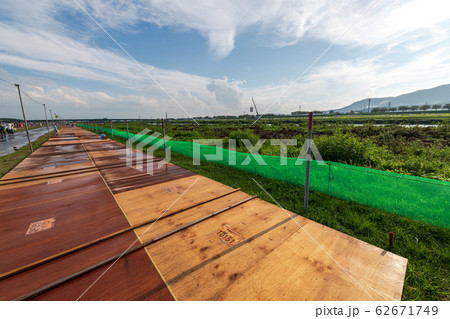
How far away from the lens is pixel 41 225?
3.78m

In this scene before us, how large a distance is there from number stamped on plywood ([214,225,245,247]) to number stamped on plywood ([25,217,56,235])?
354cm

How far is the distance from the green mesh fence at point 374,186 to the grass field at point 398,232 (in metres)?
0.19

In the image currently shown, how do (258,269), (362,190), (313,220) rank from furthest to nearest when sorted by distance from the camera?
1. (362,190)
2. (313,220)
3. (258,269)

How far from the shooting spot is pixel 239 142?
13859mm

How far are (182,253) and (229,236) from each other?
89cm

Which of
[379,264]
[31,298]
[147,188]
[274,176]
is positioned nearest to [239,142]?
[274,176]

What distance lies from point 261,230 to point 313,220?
4.29 feet

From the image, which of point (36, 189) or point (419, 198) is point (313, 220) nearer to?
point (419, 198)

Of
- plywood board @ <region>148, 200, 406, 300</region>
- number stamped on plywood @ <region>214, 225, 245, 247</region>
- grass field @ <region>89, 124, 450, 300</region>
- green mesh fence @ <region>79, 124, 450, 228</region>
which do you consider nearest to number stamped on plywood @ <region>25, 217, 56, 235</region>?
plywood board @ <region>148, 200, 406, 300</region>

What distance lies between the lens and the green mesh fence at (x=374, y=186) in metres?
3.52

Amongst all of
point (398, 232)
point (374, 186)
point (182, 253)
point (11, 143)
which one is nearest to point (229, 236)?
point (182, 253)

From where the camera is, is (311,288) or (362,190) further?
(362,190)

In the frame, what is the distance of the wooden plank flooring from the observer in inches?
89.7

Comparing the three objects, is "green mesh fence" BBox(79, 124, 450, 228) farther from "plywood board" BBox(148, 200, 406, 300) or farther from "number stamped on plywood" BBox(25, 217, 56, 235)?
"number stamped on plywood" BBox(25, 217, 56, 235)
